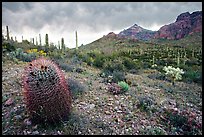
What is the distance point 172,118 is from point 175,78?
5.14 m

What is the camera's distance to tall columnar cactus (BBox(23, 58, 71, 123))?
462 centimetres

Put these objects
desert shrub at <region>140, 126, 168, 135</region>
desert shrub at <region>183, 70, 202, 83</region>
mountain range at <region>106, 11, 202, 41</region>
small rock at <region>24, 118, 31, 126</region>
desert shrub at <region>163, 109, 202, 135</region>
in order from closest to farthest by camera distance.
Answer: small rock at <region>24, 118, 31, 126</region>
desert shrub at <region>140, 126, 168, 135</region>
desert shrub at <region>163, 109, 202, 135</region>
desert shrub at <region>183, 70, 202, 83</region>
mountain range at <region>106, 11, 202, 41</region>

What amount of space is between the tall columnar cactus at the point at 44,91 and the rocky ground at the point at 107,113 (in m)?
0.30

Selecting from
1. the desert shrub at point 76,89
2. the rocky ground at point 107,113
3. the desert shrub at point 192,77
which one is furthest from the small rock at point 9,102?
the desert shrub at point 192,77

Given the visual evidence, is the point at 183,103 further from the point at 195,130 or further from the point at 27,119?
the point at 27,119

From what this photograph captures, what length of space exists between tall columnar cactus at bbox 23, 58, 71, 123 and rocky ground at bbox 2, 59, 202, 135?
30 cm

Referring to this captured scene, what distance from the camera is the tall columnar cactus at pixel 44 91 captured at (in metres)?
4.62

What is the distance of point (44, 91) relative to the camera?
462cm

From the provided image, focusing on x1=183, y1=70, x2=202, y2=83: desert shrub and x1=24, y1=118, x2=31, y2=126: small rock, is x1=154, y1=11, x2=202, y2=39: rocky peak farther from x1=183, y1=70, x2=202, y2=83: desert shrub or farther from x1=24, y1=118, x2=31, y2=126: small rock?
x1=24, y1=118, x2=31, y2=126: small rock

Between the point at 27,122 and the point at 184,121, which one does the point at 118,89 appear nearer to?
the point at 184,121

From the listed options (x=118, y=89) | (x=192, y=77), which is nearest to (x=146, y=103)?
(x=118, y=89)

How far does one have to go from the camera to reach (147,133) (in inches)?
213

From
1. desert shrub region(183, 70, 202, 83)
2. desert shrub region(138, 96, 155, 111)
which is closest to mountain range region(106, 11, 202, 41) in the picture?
desert shrub region(183, 70, 202, 83)

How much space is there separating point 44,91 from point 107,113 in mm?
1907
